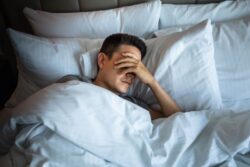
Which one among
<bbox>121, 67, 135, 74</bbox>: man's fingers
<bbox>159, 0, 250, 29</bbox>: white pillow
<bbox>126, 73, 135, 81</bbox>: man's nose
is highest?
<bbox>159, 0, 250, 29</bbox>: white pillow

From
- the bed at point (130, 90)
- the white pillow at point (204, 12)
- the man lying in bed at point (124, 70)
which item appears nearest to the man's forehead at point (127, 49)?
the man lying in bed at point (124, 70)

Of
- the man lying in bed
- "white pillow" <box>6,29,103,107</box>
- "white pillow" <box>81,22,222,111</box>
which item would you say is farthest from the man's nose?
"white pillow" <box>6,29,103,107</box>

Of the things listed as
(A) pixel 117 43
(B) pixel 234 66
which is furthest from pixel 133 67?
(B) pixel 234 66

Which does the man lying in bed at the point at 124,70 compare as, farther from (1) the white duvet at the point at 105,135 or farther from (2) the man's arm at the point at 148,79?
(1) the white duvet at the point at 105,135

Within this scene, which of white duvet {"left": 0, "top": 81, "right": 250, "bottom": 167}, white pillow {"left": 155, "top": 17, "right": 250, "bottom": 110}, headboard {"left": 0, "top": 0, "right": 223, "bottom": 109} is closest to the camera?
white duvet {"left": 0, "top": 81, "right": 250, "bottom": 167}

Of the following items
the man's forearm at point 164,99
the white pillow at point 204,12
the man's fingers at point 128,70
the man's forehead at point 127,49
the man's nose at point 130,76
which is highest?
the white pillow at point 204,12

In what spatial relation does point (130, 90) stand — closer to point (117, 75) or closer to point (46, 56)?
point (117, 75)

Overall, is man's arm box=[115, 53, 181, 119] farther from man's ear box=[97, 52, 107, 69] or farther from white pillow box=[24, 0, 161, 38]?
white pillow box=[24, 0, 161, 38]

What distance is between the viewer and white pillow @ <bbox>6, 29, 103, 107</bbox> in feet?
4.33

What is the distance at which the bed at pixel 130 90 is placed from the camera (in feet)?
2.93

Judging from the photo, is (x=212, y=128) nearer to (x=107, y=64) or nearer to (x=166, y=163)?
(x=166, y=163)

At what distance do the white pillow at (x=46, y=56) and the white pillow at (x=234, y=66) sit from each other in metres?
0.57

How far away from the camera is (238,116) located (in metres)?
1.06

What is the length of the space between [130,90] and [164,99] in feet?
0.61
